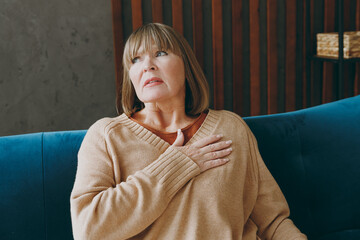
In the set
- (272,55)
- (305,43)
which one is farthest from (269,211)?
(305,43)

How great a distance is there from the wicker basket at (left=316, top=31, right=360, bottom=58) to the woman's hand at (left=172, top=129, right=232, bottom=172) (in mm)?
1471

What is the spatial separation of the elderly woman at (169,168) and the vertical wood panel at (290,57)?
1319mm

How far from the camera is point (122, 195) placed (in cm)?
112

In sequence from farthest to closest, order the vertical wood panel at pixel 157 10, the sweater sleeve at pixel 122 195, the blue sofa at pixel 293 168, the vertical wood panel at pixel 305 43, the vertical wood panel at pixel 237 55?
the vertical wood panel at pixel 305 43 < the vertical wood panel at pixel 237 55 < the vertical wood panel at pixel 157 10 < the blue sofa at pixel 293 168 < the sweater sleeve at pixel 122 195

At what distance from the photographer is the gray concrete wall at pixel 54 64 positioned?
222 cm

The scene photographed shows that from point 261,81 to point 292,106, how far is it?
258mm

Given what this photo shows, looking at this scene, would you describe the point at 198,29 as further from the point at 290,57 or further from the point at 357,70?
the point at 357,70

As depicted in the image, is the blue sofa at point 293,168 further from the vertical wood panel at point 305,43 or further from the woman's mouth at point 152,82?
the vertical wood panel at point 305,43

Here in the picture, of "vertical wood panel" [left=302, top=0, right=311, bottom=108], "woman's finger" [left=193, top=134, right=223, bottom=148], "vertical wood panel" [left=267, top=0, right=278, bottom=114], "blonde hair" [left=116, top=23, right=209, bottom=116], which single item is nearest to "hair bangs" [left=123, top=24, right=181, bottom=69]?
"blonde hair" [left=116, top=23, right=209, bottom=116]

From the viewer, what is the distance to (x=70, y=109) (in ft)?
7.78

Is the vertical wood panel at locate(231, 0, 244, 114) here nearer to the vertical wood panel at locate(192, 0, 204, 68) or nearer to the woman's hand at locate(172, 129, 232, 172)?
the vertical wood panel at locate(192, 0, 204, 68)

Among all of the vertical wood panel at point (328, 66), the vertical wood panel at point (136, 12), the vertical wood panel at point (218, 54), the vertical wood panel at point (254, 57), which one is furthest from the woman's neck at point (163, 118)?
the vertical wood panel at point (328, 66)

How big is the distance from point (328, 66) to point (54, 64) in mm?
1706

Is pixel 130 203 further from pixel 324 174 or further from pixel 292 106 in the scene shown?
pixel 292 106
